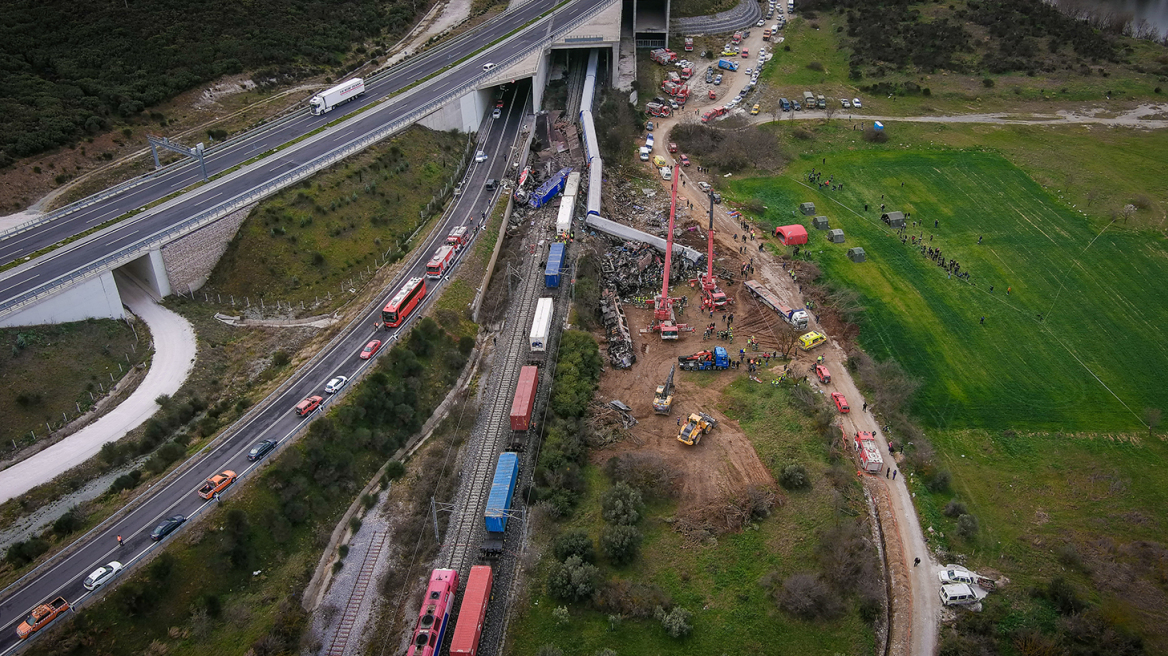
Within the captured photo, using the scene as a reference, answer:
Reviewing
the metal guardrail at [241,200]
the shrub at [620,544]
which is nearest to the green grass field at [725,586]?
the shrub at [620,544]

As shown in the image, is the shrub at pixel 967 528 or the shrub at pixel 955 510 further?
the shrub at pixel 955 510

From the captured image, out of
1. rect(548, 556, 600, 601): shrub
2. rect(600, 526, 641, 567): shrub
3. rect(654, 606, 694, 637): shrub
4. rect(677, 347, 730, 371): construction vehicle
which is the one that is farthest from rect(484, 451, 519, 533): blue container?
rect(677, 347, 730, 371): construction vehicle

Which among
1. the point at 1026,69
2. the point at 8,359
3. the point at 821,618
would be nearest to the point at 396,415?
the point at 8,359

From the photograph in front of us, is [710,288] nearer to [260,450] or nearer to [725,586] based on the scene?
[725,586]

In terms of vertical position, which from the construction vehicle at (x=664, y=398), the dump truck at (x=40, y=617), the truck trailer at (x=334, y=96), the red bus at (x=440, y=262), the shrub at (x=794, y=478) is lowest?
the shrub at (x=794, y=478)

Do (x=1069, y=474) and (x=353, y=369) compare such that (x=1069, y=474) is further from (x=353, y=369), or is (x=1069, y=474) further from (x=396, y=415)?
(x=353, y=369)

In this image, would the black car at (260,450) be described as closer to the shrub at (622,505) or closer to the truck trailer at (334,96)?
the shrub at (622,505)

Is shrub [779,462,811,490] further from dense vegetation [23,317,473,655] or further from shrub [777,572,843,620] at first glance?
dense vegetation [23,317,473,655]

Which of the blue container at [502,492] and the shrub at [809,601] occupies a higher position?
the blue container at [502,492]
